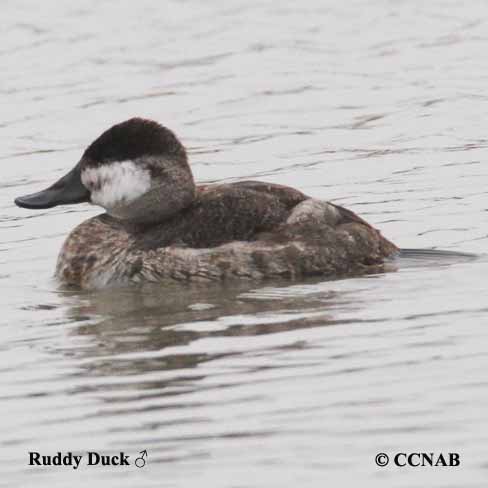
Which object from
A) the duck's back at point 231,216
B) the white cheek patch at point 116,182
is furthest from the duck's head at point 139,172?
the duck's back at point 231,216

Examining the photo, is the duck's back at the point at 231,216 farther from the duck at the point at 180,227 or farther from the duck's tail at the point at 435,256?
the duck's tail at the point at 435,256

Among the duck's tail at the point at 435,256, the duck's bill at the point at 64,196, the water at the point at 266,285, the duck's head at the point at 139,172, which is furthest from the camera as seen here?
the duck's bill at the point at 64,196

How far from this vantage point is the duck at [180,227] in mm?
8273

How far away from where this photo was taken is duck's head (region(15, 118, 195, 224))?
8.58 m

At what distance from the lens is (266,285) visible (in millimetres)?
8188

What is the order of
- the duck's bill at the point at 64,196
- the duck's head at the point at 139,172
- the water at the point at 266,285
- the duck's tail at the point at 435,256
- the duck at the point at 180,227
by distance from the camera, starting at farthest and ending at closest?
the duck's bill at the point at 64,196
the duck's head at the point at 139,172
the duck's tail at the point at 435,256
the duck at the point at 180,227
the water at the point at 266,285

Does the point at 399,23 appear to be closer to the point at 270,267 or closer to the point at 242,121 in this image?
the point at 242,121

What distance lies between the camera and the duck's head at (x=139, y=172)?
28.1 feet

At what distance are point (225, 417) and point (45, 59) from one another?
1040cm

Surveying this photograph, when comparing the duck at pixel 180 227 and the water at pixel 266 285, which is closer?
the water at pixel 266 285

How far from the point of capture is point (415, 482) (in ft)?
16.4

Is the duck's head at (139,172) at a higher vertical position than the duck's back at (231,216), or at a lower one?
higher

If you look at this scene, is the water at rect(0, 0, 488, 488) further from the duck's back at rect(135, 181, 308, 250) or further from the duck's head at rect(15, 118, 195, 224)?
the duck's head at rect(15, 118, 195, 224)

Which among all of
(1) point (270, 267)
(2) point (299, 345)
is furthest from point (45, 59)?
(2) point (299, 345)
